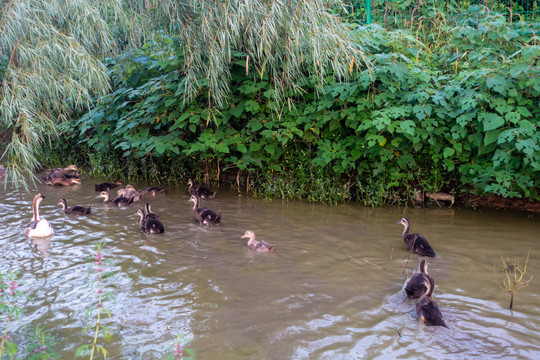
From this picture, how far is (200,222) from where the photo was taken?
8.13 meters

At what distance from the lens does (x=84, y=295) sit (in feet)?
17.3

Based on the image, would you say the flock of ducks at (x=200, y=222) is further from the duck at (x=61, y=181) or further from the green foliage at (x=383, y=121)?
the green foliage at (x=383, y=121)

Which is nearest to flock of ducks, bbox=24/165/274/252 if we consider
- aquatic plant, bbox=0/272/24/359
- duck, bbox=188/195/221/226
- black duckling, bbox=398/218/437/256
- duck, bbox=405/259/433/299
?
duck, bbox=188/195/221/226

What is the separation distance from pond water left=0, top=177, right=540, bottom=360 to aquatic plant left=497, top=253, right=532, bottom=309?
0.29 feet

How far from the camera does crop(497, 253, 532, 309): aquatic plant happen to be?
529 cm

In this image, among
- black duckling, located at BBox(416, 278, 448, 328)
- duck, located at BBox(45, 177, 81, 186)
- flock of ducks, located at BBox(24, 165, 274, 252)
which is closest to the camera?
black duckling, located at BBox(416, 278, 448, 328)

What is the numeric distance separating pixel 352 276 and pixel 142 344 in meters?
2.67

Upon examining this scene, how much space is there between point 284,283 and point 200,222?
9.14 feet

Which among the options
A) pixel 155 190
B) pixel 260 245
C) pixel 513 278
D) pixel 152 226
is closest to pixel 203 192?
pixel 155 190

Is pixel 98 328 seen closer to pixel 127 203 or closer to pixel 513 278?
pixel 513 278

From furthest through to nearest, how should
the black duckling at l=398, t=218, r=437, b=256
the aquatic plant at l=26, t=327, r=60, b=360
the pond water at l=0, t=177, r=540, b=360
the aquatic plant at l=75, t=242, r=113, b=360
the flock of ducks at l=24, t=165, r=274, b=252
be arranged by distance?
the flock of ducks at l=24, t=165, r=274, b=252 < the black duckling at l=398, t=218, r=437, b=256 < the pond water at l=0, t=177, r=540, b=360 < the aquatic plant at l=26, t=327, r=60, b=360 < the aquatic plant at l=75, t=242, r=113, b=360

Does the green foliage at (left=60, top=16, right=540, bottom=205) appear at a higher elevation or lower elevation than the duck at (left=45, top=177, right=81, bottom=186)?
higher

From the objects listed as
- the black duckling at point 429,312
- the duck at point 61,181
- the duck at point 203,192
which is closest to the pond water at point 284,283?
the black duckling at point 429,312

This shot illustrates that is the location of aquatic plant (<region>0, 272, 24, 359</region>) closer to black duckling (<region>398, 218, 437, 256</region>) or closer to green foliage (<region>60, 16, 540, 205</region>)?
black duckling (<region>398, 218, 437, 256</region>)
